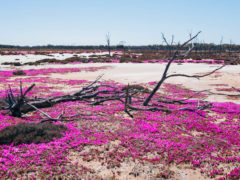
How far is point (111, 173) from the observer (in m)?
6.12

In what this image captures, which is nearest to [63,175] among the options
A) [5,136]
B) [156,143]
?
[5,136]

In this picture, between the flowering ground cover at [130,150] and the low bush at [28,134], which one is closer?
the flowering ground cover at [130,150]

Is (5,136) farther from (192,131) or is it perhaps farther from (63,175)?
(192,131)

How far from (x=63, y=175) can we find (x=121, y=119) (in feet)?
17.0

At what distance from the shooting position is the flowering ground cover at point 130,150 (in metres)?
6.09

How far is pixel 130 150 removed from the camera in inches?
290

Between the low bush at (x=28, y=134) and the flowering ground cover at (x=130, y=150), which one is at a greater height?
the low bush at (x=28, y=134)

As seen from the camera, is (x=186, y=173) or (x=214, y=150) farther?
(x=214, y=150)

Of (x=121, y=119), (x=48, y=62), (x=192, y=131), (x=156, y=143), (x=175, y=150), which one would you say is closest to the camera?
(x=175, y=150)

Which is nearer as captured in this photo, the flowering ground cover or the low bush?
the flowering ground cover

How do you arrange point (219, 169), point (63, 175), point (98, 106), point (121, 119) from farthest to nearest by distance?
point (98, 106), point (121, 119), point (219, 169), point (63, 175)

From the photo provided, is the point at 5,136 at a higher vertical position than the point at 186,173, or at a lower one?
higher

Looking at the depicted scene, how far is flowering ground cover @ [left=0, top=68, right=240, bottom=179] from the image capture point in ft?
20.0

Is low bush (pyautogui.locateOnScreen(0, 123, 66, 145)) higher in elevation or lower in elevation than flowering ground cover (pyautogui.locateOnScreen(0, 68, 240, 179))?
higher
